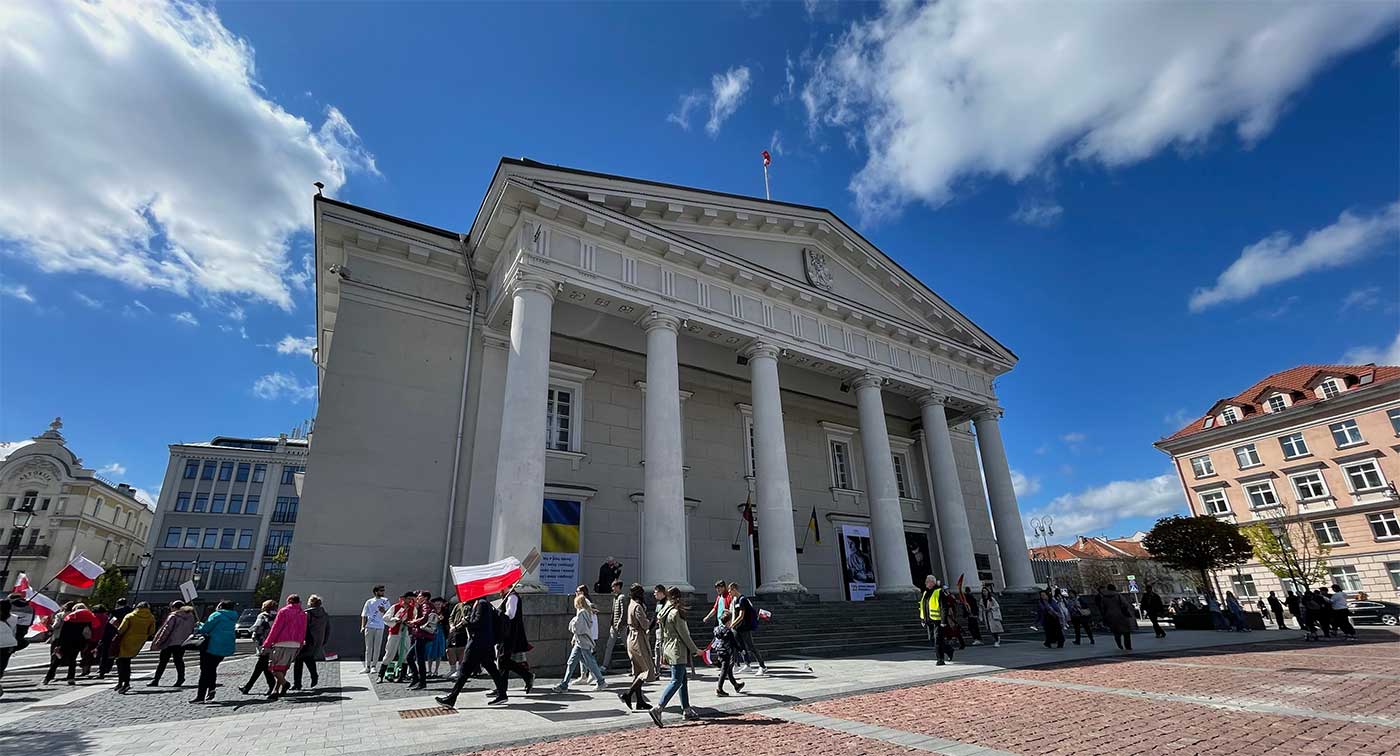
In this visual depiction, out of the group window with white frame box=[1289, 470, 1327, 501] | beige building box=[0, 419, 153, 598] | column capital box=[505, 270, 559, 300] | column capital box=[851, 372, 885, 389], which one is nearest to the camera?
column capital box=[505, 270, 559, 300]

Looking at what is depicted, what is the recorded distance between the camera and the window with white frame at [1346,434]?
35.7m

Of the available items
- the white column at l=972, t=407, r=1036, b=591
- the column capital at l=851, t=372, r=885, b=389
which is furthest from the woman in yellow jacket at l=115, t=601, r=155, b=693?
the white column at l=972, t=407, r=1036, b=591

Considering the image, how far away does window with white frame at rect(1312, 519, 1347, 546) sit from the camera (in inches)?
1396

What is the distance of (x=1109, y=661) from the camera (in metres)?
10.8

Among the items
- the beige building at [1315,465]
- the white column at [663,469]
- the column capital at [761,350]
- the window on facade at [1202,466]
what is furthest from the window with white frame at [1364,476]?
the white column at [663,469]

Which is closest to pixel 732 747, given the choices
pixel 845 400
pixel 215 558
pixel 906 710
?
pixel 906 710

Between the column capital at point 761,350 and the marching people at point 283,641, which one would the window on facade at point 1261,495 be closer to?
the column capital at point 761,350

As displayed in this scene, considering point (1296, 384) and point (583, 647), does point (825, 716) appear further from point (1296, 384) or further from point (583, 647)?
point (1296, 384)

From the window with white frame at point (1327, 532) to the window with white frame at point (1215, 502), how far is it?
15.0 ft

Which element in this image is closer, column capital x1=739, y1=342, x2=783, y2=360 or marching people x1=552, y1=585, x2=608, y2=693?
marching people x1=552, y1=585, x2=608, y2=693

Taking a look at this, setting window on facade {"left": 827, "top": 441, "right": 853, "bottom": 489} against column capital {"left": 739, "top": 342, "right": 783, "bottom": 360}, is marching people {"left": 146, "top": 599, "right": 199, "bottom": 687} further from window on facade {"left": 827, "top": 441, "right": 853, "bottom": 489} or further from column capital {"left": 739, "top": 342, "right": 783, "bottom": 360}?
window on facade {"left": 827, "top": 441, "right": 853, "bottom": 489}

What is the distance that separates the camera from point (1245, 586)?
39.9m

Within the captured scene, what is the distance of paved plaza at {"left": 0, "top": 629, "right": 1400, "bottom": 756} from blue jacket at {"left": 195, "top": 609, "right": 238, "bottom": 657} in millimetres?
643

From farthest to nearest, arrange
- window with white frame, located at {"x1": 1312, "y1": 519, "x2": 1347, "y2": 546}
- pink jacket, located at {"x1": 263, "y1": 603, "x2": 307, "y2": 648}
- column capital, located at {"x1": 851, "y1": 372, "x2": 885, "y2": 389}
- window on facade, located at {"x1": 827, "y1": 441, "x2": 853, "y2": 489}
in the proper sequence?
window with white frame, located at {"x1": 1312, "y1": 519, "x2": 1347, "y2": 546} < window on facade, located at {"x1": 827, "y1": 441, "x2": 853, "y2": 489} < column capital, located at {"x1": 851, "y1": 372, "x2": 885, "y2": 389} < pink jacket, located at {"x1": 263, "y1": 603, "x2": 307, "y2": 648}
